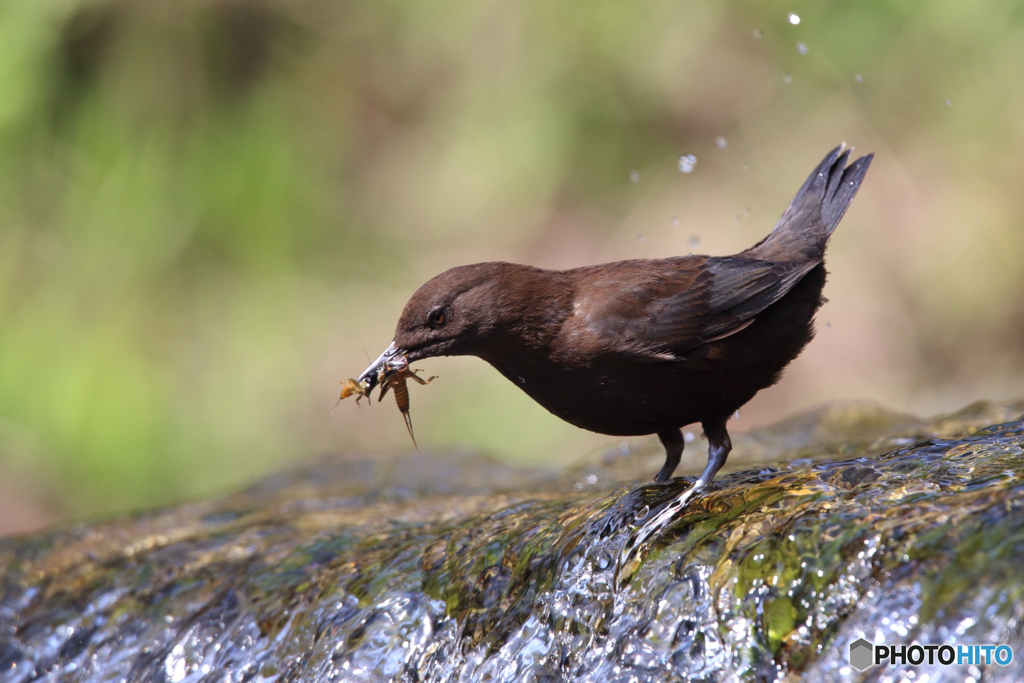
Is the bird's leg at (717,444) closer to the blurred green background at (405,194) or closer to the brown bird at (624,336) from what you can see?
the brown bird at (624,336)

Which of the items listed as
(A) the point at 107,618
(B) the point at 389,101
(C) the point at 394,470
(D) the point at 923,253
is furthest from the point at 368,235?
(A) the point at 107,618

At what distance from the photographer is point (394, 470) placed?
A: 566 centimetres

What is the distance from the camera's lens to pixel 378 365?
3.53 meters

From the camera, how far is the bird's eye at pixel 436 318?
140 inches

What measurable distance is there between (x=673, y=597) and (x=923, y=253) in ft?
18.2

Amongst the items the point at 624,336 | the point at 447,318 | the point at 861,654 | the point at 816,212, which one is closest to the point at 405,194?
the point at 816,212

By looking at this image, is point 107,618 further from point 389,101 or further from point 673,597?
point 389,101

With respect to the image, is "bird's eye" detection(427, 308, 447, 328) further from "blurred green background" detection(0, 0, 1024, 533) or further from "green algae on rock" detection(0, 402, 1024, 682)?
"blurred green background" detection(0, 0, 1024, 533)

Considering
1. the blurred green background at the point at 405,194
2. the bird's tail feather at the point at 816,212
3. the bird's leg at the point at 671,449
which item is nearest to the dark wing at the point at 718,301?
the bird's tail feather at the point at 816,212

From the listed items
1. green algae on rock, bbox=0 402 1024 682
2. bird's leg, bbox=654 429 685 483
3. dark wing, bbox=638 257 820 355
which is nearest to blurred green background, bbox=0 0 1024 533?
green algae on rock, bbox=0 402 1024 682

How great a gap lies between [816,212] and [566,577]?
2346 mm

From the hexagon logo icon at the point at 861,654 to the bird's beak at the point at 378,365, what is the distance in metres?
1.86

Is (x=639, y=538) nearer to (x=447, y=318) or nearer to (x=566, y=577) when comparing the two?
(x=566, y=577)

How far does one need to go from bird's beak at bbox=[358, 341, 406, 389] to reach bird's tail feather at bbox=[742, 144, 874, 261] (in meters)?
1.65
